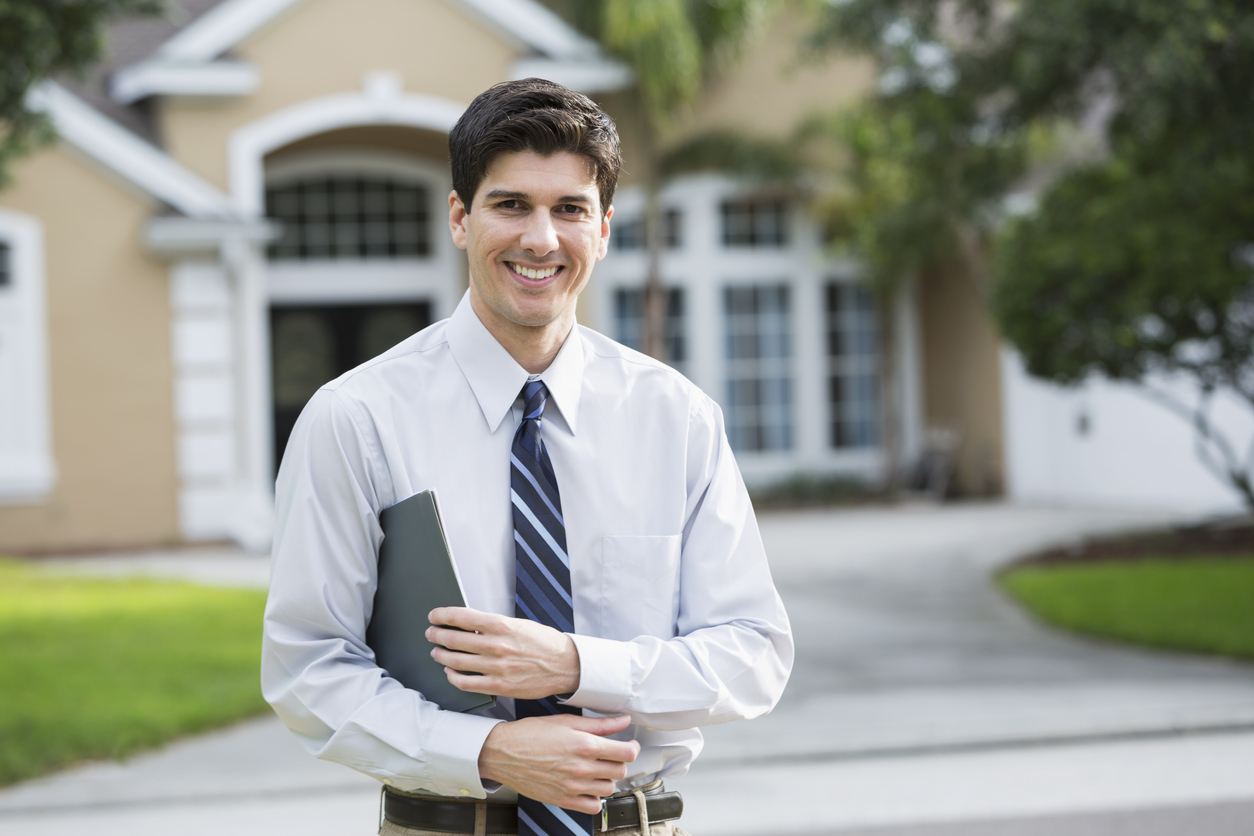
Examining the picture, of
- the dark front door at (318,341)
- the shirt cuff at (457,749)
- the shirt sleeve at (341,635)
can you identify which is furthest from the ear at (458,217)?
the dark front door at (318,341)

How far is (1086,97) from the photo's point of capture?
9.22 m

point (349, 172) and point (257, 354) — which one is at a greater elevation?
point (349, 172)

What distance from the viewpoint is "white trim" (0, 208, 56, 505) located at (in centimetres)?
1411

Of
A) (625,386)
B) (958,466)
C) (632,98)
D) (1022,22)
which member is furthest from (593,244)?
(958,466)

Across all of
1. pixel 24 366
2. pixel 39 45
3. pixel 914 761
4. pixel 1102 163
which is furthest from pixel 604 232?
pixel 24 366

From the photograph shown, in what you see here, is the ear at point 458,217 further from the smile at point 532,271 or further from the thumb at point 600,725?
the thumb at point 600,725

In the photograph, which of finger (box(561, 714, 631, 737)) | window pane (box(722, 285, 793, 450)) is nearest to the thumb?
finger (box(561, 714, 631, 737))

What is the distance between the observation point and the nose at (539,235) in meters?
2.26

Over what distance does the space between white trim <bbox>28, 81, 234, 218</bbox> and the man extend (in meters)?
13.1

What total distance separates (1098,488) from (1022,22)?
894 cm

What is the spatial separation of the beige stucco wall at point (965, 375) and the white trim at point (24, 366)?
11574 millimetres

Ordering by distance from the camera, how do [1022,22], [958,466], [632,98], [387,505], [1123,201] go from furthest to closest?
[958,466], [632,98], [1123,201], [1022,22], [387,505]

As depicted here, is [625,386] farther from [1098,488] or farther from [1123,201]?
[1098,488]

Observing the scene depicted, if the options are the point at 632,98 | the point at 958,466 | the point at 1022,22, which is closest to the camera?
the point at 1022,22
